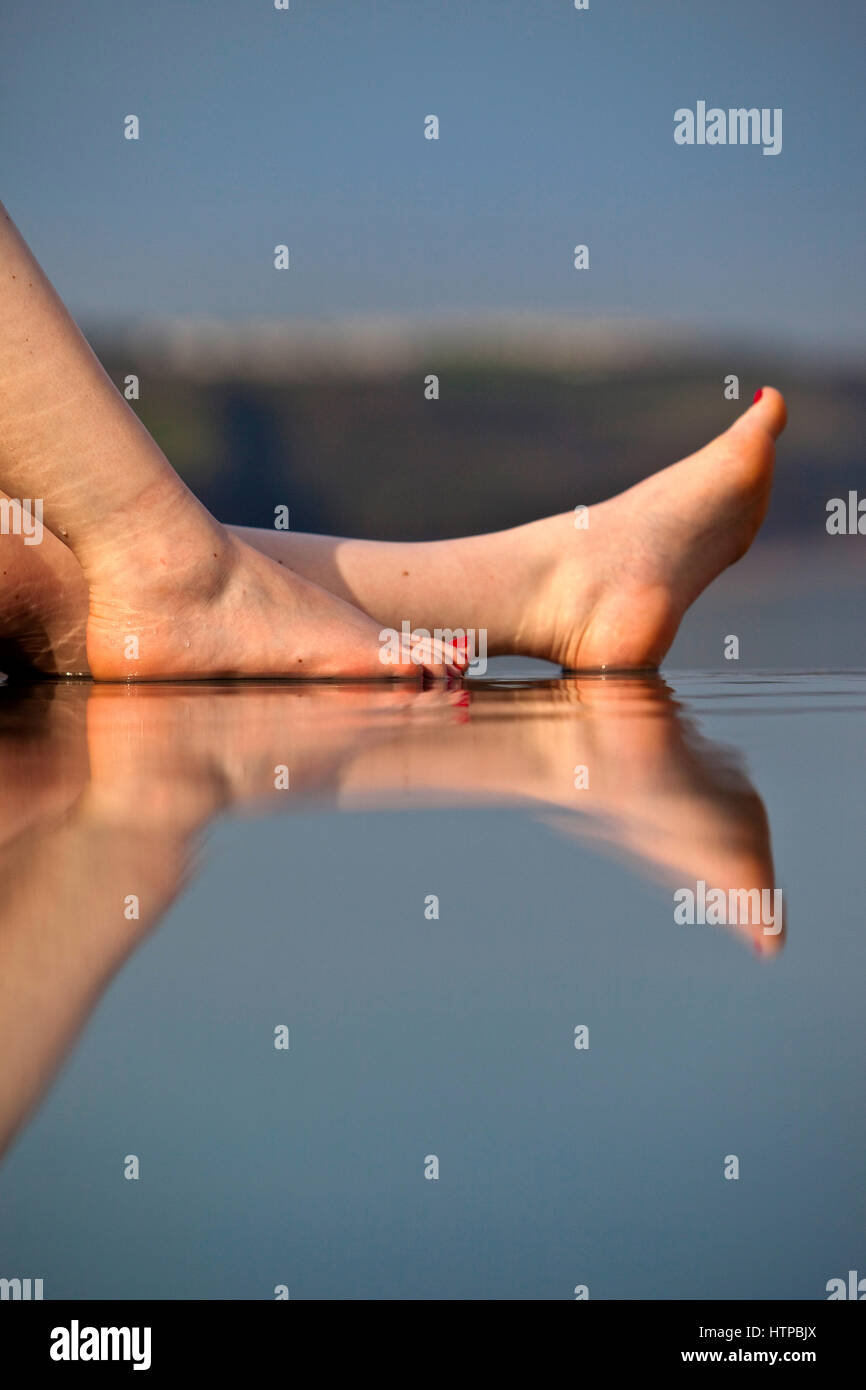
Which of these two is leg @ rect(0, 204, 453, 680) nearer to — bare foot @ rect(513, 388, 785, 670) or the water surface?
bare foot @ rect(513, 388, 785, 670)

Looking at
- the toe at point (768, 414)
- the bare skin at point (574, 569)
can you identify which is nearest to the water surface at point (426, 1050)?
the bare skin at point (574, 569)

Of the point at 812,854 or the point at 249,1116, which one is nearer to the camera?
the point at 249,1116

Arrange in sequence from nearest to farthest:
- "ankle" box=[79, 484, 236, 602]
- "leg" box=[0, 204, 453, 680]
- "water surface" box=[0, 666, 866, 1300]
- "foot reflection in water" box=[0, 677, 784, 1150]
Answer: "water surface" box=[0, 666, 866, 1300] → "foot reflection in water" box=[0, 677, 784, 1150] → "leg" box=[0, 204, 453, 680] → "ankle" box=[79, 484, 236, 602]

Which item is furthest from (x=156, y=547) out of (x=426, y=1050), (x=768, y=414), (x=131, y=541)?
(x=426, y=1050)

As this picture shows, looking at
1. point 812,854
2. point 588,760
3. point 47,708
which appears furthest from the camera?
point 47,708

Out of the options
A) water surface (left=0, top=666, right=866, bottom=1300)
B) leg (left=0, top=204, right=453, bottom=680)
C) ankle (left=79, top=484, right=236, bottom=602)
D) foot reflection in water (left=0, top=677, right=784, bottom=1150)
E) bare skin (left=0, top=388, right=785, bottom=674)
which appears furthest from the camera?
bare skin (left=0, top=388, right=785, bottom=674)

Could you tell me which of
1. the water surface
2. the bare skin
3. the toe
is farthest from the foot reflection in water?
the toe
